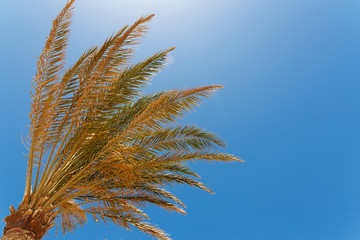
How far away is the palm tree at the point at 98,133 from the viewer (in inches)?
185

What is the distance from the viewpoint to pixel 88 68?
5.13m

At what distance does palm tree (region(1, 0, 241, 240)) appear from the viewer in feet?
15.4

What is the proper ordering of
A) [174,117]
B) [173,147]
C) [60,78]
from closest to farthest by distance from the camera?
1. [174,117]
2. [60,78]
3. [173,147]

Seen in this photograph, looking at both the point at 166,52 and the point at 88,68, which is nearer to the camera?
the point at 88,68

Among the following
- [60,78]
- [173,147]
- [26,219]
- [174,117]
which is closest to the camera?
[26,219]

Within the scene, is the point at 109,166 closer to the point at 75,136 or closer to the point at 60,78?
the point at 75,136

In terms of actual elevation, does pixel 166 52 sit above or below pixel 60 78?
above

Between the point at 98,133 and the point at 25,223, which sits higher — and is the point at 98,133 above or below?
above

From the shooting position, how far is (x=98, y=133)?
5188mm

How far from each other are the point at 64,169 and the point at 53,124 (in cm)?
104

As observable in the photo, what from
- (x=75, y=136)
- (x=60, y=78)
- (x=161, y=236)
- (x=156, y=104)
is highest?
(x=60, y=78)

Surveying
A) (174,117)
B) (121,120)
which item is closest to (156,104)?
(174,117)

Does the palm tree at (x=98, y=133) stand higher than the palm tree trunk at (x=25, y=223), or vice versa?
the palm tree at (x=98, y=133)

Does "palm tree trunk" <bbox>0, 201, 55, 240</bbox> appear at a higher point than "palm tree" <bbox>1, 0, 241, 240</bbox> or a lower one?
lower
